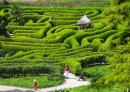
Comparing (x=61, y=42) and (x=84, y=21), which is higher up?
(x=84, y=21)

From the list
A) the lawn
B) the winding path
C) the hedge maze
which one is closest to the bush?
the hedge maze

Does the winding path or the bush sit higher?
the bush

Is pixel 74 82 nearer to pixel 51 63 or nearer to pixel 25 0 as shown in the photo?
pixel 51 63

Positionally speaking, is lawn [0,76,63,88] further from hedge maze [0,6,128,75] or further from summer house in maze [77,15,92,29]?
summer house in maze [77,15,92,29]

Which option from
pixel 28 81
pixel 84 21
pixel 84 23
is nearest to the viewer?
pixel 28 81

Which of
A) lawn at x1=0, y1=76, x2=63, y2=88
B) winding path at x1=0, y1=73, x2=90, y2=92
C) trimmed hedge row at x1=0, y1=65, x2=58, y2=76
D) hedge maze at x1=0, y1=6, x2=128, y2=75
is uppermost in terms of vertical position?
hedge maze at x1=0, y1=6, x2=128, y2=75

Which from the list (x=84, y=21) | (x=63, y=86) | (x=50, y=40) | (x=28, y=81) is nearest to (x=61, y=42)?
(x=50, y=40)

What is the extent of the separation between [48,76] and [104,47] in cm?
1978

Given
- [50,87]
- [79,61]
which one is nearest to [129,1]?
[50,87]

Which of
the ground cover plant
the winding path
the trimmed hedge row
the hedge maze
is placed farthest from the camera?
the hedge maze

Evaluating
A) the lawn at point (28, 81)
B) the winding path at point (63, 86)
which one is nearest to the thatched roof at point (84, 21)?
the winding path at point (63, 86)

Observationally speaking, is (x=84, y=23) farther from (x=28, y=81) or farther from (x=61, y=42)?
(x=28, y=81)

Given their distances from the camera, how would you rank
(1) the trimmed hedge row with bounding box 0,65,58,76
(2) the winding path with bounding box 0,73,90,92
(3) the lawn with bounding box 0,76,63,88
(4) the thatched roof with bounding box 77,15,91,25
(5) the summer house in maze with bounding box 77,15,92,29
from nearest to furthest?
(2) the winding path with bounding box 0,73,90,92, (3) the lawn with bounding box 0,76,63,88, (1) the trimmed hedge row with bounding box 0,65,58,76, (5) the summer house in maze with bounding box 77,15,92,29, (4) the thatched roof with bounding box 77,15,91,25

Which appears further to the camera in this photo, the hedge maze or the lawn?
the hedge maze
